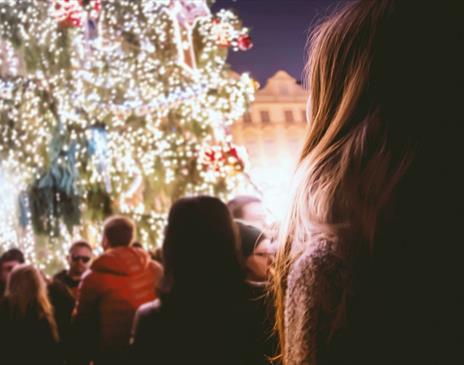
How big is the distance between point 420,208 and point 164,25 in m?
11.4

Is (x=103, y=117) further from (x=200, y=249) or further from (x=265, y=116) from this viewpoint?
(x=265, y=116)

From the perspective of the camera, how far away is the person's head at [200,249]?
2.34 meters

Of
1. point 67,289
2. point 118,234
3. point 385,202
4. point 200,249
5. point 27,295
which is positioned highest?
point 385,202

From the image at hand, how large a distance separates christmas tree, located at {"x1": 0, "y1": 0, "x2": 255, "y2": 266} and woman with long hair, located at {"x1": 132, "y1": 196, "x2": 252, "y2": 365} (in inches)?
283

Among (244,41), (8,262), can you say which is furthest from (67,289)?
(244,41)

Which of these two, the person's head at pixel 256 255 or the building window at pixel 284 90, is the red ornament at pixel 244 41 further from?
the building window at pixel 284 90

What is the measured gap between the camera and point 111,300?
3.91 m

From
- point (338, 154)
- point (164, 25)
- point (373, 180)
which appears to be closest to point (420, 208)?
point (373, 180)

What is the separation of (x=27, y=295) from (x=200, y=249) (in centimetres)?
257

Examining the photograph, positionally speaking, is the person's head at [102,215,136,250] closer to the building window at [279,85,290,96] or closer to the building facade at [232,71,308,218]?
the building facade at [232,71,308,218]

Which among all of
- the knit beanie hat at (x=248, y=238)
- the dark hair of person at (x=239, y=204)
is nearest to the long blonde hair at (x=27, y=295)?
the dark hair of person at (x=239, y=204)

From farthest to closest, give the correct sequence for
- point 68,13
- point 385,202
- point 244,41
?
1. point 244,41
2. point 68,13
3. point 385,202

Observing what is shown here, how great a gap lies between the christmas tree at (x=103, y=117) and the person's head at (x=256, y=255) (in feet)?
20.3

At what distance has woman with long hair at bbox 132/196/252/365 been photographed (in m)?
2.30
